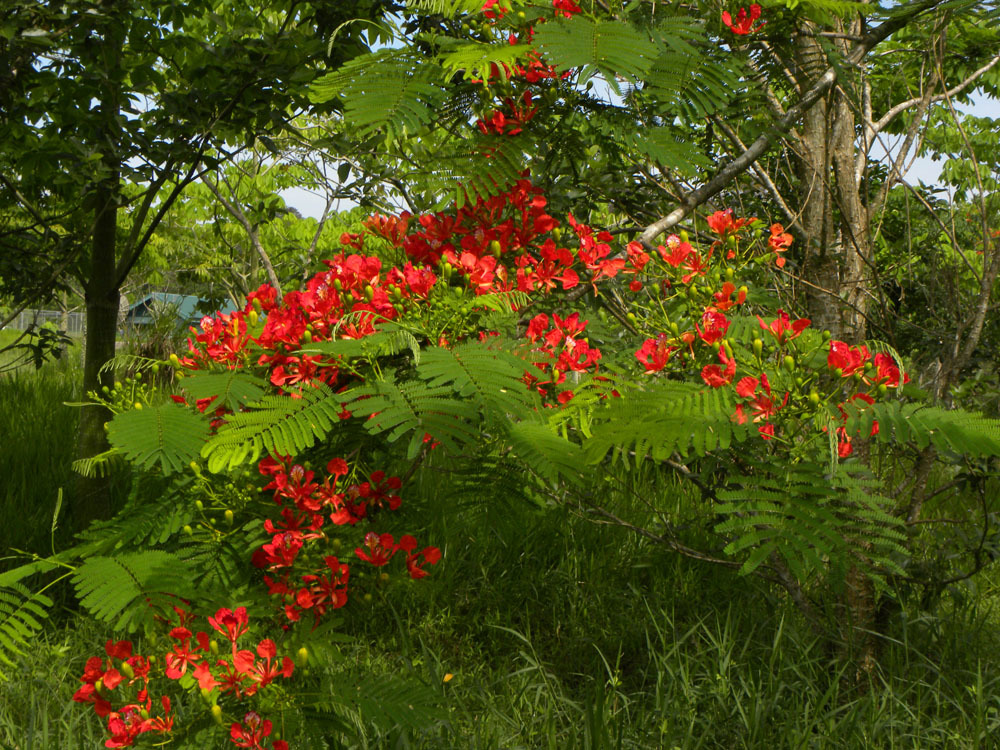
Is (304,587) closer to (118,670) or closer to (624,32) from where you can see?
(118,670)

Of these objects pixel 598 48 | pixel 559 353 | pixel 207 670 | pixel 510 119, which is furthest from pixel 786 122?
pixel 207 670

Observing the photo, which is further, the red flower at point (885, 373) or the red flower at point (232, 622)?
the red flower at point (232, 622)

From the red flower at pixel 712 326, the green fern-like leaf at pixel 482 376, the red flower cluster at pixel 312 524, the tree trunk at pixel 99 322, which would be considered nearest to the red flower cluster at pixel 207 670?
the red flower cluster at pixel 312 524

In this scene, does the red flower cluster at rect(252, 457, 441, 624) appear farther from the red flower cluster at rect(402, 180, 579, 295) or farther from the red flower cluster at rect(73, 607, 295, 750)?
the red flower cluster at rect(402, 180, 579, 295)

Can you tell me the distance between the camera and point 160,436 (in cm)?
138

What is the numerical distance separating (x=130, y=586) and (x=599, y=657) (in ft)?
6.49

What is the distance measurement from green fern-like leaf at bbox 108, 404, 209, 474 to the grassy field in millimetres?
516

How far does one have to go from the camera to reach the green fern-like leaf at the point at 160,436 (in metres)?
1.35

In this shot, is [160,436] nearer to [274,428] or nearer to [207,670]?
[274,428]

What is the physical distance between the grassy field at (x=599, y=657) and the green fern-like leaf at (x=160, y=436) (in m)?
0.52

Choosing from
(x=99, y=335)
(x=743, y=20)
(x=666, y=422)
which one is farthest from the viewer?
(x=99, y=335)

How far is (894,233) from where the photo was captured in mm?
5508

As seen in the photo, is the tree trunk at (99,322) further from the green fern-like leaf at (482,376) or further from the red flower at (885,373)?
the red flower at (885,373)

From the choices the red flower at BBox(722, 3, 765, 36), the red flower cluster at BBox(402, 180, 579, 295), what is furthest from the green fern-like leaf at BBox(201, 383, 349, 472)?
the red flower at BBox(722, 3, 765, 36)
